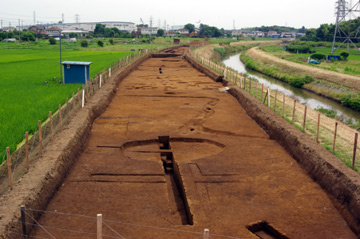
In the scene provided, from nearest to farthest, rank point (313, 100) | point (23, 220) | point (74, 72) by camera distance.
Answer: point (23, 220) < point (74, 72) < point (313, 100)

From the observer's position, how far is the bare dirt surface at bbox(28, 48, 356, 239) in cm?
797

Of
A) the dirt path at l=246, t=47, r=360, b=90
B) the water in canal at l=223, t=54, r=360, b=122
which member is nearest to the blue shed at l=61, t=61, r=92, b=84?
the water in canal at l=223, t=54, r=360, b=122

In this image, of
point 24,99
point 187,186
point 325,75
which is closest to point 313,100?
point 325,75

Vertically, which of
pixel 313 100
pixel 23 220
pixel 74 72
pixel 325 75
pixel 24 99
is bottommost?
pixel 313 100

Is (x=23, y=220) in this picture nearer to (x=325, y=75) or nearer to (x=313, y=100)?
(x=313, y=100)

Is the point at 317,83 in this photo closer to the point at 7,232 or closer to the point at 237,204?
the point at 237,204

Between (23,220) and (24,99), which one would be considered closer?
(23,220)

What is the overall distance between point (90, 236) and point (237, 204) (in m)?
3.35

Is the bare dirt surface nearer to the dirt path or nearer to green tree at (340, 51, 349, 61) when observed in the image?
the dirt path

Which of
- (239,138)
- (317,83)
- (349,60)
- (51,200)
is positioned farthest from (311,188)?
(349,60)

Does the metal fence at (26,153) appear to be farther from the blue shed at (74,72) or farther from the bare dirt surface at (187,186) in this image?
the blue shed at (74,72)

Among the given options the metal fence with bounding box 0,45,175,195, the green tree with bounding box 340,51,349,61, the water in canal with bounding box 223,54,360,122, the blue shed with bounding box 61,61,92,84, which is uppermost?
the green tree with bounding box 340,51,349,61

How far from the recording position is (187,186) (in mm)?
9828

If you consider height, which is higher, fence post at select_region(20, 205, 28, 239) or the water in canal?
fence post at select_region(20, 205, 28, 239)
